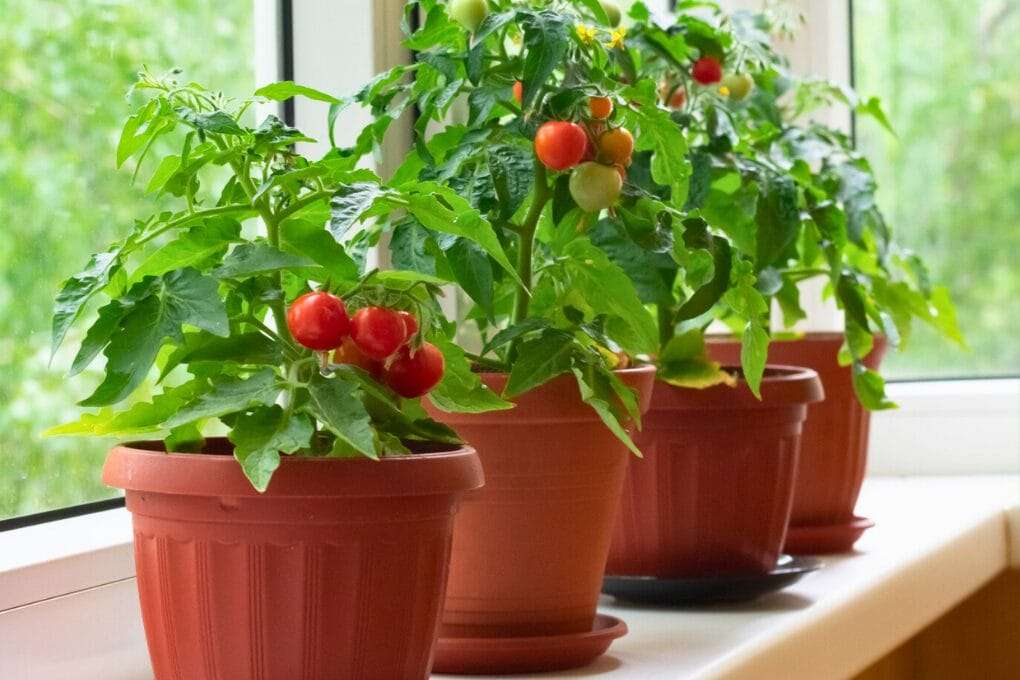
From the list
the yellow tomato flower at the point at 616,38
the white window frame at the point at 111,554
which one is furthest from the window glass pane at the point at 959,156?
the yellow tomato flower at the point at 616,38

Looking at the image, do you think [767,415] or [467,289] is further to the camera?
[767,415]

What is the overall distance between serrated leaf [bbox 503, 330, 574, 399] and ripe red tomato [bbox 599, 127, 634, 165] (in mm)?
113

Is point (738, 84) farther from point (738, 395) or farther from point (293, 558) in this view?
point (293, 558)

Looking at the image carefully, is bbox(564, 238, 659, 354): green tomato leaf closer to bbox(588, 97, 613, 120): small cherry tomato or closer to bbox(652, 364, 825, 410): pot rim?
bbox(588, 97, 613, 120): small cherry tomato

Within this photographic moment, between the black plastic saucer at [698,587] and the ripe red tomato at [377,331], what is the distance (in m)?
0.47

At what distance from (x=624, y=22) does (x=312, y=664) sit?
40.8 inches

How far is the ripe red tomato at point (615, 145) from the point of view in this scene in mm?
858

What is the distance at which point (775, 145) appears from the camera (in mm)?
1353

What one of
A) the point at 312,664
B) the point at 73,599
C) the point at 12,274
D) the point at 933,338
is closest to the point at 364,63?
the point at 12,274

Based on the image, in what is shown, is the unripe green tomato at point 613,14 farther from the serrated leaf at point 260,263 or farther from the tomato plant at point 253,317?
the serrated leaf at point 260,263

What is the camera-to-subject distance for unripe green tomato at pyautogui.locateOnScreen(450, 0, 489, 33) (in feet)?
2.78

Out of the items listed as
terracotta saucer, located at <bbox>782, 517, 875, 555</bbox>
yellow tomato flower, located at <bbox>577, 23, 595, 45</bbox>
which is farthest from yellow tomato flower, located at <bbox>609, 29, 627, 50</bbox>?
terracotta saucer, located at <bbox>782, 517, 875, 555</bbox>

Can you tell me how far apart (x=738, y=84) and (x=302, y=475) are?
0.72 m

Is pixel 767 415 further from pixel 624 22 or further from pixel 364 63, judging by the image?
pixel 624 22
